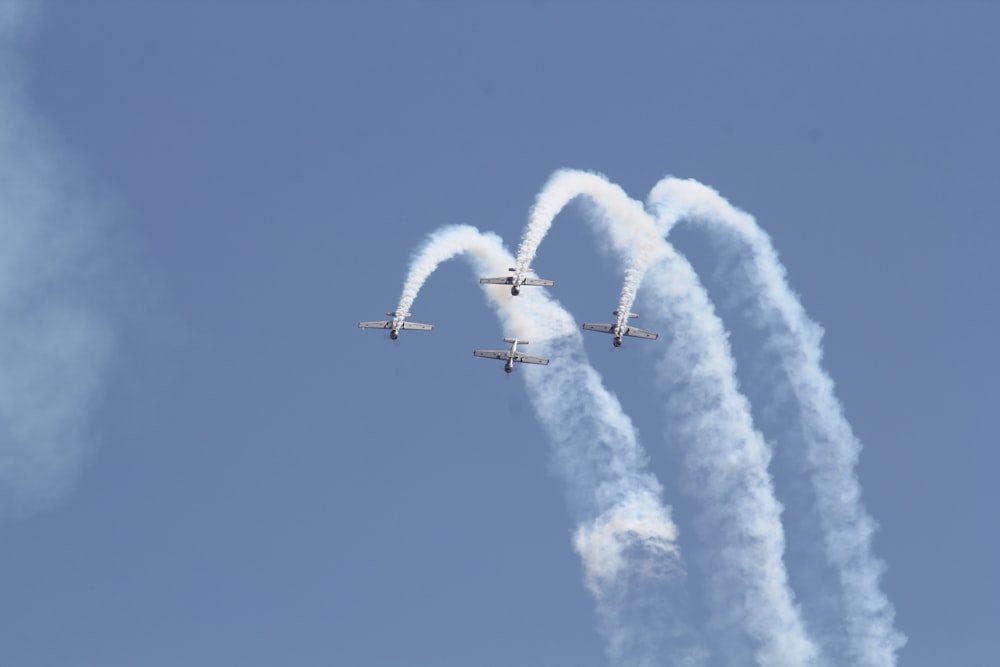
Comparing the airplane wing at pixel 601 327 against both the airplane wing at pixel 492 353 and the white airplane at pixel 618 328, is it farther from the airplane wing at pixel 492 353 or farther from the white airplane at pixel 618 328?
the airplane wing at pixel 492 353

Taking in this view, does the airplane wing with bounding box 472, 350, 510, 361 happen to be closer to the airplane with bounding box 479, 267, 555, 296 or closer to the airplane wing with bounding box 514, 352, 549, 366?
the airplane wing with bounding box 514, 352, 549, 366

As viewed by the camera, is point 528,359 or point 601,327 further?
point 528,359

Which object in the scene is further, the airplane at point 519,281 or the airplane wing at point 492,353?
the airplane wing at point 492,353

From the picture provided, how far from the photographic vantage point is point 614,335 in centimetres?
12400

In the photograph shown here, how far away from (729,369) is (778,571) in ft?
36.6

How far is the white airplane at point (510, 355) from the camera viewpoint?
414ft

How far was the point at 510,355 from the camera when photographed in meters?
126

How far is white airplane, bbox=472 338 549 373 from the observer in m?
126

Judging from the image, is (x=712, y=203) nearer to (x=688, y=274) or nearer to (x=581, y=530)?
(x=688, y=274)

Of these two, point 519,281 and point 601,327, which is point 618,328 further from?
point 519,281

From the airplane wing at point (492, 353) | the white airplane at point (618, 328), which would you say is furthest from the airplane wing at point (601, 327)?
the airplane wing at point (492, 353)

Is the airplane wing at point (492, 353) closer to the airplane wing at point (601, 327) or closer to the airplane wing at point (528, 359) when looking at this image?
the airplane wing at point (528, 359)

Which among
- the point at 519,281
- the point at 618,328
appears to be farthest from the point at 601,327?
the point at 519,281

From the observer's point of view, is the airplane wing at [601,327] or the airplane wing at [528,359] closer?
the airplane wing at [601,327]
